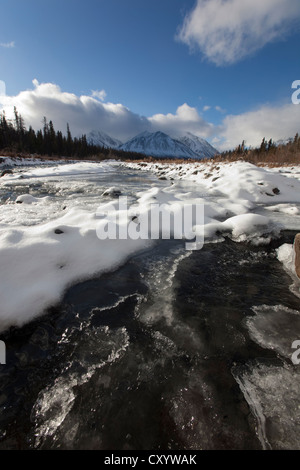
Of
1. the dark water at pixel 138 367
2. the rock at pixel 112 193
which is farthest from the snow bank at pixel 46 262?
the rock at pixel 112 193

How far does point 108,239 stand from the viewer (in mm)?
3416

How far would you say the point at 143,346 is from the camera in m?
1.72

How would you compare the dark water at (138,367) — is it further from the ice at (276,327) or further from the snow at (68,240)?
the snow at (68,240)

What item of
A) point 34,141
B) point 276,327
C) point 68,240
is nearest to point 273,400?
point 276,327

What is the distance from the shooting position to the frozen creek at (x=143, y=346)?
3.98 feet

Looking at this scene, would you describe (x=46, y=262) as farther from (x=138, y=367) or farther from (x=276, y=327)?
(x=276, y=327)

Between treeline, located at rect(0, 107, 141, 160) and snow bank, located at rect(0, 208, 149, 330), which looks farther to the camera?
treeline, located at rect(0, 107, 141, 160)

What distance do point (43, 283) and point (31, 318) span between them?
441 millimetres

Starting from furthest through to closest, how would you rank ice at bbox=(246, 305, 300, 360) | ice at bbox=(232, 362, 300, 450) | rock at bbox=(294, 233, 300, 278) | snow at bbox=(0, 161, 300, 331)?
rock at bbox=(294, 233, 300, 278) → snow at bbox=(0, 161, 300, 331) → ice at bbox=(246, 305, 300, 360) → ice at bbox=(232, 362, 300, 450)

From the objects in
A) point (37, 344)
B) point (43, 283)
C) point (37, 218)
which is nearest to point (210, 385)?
point (37, 344)

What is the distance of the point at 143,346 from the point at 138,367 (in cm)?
18

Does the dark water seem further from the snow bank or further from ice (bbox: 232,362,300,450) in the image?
the snow bank

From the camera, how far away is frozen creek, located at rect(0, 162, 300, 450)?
1213 millimetres

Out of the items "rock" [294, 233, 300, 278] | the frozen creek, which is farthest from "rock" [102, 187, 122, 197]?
"rock" [294, 233, 300, 278]
